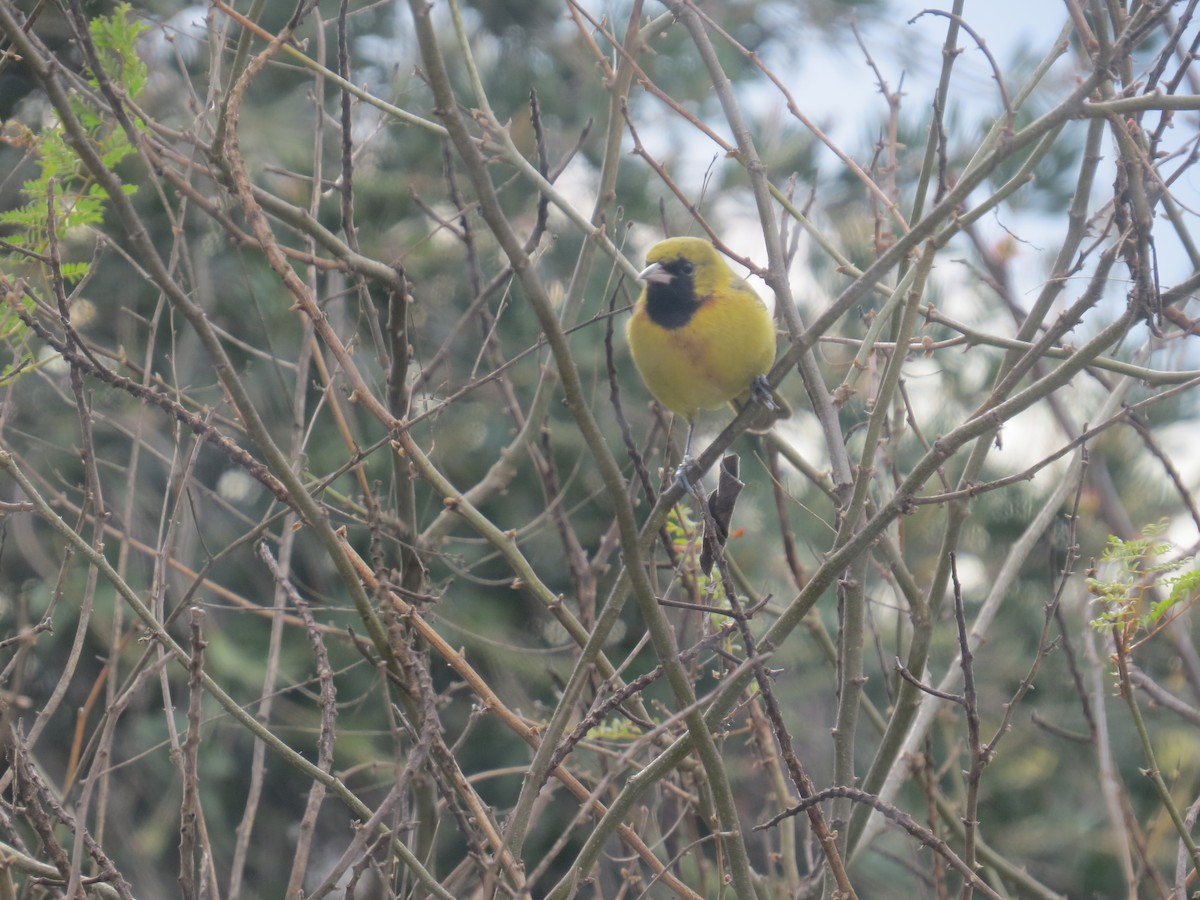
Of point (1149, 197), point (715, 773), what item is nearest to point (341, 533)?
point (715, 773)

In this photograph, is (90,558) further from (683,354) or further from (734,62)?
(734,62)

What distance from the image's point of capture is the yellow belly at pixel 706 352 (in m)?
4.04

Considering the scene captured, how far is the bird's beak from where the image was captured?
3970 mm

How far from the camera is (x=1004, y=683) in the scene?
755 cm

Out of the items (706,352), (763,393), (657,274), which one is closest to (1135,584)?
(763,393)

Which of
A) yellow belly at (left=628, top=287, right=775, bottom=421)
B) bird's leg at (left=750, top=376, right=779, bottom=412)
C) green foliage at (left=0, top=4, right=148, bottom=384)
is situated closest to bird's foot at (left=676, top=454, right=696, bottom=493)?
bird's leg at (left=750, top=376, right=779, bottom=412)

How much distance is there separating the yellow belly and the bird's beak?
0.51 feet

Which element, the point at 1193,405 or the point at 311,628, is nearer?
the point at 311,628

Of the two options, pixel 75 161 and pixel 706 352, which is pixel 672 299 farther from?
pixel 75 161

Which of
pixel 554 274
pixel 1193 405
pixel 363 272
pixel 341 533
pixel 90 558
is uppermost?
pixel 1193 405

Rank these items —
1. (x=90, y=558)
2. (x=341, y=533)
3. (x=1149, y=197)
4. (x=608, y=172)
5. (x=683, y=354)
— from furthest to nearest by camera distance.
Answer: (x=683, y=354) < (x=608, y=172) < (x=341, y=533) < (x=1149, y=197) < (x=90, y=558)

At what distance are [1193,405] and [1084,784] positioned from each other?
2541mm

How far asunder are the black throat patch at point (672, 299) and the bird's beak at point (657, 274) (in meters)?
0.03

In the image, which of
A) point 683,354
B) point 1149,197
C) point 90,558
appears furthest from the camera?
point 683,354
